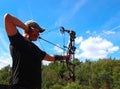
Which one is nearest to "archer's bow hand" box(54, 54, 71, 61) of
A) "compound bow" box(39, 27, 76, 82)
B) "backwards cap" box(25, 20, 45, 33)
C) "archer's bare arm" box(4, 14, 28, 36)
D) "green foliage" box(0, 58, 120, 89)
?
"compound bow" box(39, 27, 76, 82)

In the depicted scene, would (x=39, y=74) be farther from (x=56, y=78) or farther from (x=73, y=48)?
(x=56, y=78)

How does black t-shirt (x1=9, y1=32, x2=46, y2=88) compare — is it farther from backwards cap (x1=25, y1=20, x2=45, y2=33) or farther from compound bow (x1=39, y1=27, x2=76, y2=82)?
compound bow (x1=39, y1=27, x2=76, y2=82)

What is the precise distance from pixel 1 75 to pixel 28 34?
77475mm

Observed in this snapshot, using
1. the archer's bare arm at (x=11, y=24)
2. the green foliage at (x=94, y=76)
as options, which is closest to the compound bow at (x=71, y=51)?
the archer's bare arm at (x=11, y=24)

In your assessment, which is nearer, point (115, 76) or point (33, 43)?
point (33, 43)

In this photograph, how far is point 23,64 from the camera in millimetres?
3631

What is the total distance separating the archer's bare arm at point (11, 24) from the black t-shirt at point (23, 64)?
0.07 metres

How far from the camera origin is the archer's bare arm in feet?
11.2

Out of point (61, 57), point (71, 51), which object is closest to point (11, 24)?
point (61, 57)

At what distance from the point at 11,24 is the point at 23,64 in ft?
1.58

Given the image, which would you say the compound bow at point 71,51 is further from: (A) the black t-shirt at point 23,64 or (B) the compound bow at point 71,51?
(A) the black t-shirt at point 23,64

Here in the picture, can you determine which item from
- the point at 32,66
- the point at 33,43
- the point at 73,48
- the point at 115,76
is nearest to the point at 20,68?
the point at 32,66

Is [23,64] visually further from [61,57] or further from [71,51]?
[71,51]

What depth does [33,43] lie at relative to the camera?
3850 mm
